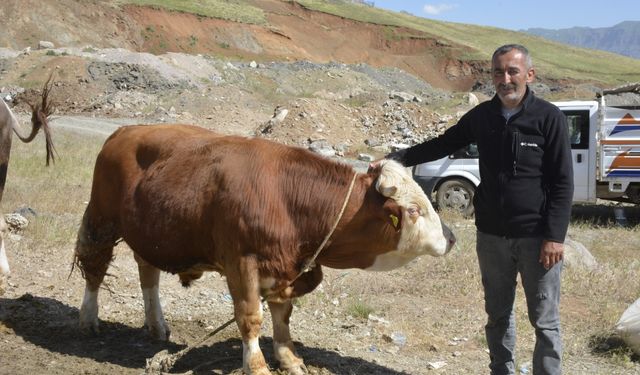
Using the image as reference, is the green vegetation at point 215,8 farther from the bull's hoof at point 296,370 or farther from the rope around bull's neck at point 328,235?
the rope around bull's neck at point 328,235

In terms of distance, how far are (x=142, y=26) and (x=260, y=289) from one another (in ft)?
187

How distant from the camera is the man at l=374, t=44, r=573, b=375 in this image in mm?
4496

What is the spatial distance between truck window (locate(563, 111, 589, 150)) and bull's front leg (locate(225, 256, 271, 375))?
10.3 metres

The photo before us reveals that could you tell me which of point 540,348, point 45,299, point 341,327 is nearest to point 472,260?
point 341,327

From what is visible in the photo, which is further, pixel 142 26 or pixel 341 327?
pixel 142 26

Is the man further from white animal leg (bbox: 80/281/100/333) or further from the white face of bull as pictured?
white animal leg (bbox: 80/281/100/333)

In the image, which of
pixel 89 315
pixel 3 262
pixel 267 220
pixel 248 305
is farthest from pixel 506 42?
pixel 248 305

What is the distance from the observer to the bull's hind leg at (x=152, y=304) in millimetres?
6297

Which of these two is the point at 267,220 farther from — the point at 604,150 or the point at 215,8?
the point at 215,8

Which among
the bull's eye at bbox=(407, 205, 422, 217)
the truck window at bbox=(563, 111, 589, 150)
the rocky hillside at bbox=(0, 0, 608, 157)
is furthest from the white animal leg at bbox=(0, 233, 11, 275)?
the rocky hillside at bbox=(0, 0, 608, 157)

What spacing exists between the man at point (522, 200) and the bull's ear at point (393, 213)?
588mm

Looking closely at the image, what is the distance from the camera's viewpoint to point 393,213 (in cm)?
480

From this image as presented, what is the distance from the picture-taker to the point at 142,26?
58781mm

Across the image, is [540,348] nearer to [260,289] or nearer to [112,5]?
[260,289]
